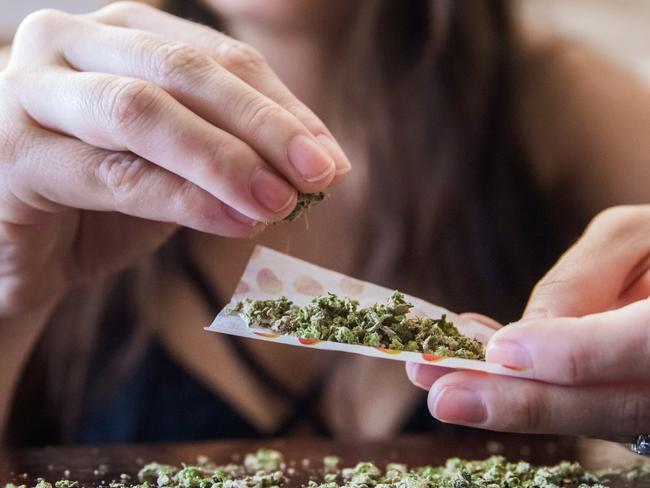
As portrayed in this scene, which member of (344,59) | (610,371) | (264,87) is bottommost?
(610,371)

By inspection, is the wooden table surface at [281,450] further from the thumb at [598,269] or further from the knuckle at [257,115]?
the knuckle at [257,115]

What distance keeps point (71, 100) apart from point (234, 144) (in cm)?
20

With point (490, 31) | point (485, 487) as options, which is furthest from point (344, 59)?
Result: point (485, 487)

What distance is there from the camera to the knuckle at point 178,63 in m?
0.77

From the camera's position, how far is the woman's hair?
1562 millimetres

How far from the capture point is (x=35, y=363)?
5.05 feet

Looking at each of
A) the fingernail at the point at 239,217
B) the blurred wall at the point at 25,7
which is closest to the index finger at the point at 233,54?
the fingernail at the point at 239,217

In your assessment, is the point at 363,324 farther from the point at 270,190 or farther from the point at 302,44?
the point at 302,44

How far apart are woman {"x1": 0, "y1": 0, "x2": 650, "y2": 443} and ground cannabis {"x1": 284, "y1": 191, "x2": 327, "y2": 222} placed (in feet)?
0.31

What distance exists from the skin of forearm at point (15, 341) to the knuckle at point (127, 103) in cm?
51

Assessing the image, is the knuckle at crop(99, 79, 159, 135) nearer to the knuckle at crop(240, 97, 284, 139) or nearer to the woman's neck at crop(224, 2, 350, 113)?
the knuckle at crop(240, 97, 284, 139)

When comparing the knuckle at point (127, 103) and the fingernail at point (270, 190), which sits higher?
the knuckle at point (127, 103)

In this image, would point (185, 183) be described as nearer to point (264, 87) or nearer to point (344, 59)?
point (264, 87)

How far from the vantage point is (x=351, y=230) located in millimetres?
1491
